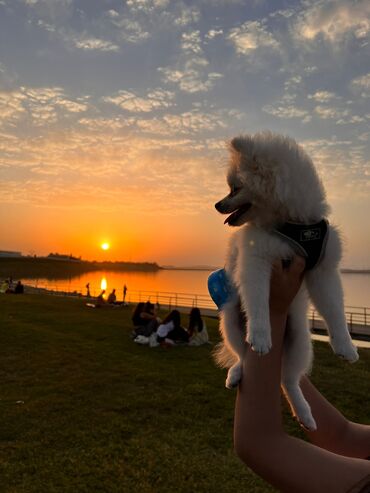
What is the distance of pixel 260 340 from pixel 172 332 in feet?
30.8

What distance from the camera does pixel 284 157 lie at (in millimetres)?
2377

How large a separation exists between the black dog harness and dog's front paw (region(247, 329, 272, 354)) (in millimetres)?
441

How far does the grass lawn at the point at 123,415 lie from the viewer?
443 cm

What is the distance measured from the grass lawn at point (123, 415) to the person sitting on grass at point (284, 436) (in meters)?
3.05

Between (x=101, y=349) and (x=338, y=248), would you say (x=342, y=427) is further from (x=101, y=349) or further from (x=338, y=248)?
(x=101, y=349)

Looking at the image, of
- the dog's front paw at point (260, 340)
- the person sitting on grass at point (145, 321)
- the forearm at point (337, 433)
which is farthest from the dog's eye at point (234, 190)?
the person sitting on grass at point (145, 321)

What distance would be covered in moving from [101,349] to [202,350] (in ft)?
8.75

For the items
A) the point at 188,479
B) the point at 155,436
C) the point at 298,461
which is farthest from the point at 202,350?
the point at 298,461

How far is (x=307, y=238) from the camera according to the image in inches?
81.4

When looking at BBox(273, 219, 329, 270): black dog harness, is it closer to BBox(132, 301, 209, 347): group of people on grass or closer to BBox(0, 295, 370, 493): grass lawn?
BBox(0, 295, 370, 493): grass lawn

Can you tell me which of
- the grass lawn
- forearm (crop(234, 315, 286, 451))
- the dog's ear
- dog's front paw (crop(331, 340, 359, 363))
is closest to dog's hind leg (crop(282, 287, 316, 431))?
dog's front paw (crop(331, 340, 359, 363))

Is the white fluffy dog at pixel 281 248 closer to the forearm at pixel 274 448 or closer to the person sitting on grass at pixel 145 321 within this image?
the forearm at pixel 274 448

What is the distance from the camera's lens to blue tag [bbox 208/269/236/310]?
2.42m

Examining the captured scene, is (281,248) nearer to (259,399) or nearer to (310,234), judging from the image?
(310,234)
